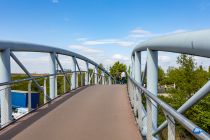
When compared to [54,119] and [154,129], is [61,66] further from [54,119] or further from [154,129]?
[154,129]

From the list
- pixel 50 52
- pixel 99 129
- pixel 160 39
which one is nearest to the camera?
pixel 160 39

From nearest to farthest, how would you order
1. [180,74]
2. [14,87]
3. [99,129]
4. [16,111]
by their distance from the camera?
[99,129] < [14,87] < [16,111] < [180,74]

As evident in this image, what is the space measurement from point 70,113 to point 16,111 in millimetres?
1272

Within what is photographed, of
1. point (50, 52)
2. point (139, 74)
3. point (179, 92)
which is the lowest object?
point (179, 92)

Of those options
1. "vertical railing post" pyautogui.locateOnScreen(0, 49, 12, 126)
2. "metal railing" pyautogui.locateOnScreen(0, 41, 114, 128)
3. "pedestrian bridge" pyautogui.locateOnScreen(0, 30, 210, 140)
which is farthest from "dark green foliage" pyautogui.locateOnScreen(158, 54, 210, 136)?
"vertical railing post" pyautogui.locateOnScreen(0, 49, 12, 126)

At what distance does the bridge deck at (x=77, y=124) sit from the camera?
19.1ft

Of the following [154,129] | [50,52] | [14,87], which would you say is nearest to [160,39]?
[154,129]

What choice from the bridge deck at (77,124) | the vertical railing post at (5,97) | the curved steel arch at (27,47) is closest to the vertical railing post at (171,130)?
the bridge deck at (77,124)

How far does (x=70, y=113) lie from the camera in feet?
27.0

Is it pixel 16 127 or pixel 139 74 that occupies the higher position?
pixel 139 74

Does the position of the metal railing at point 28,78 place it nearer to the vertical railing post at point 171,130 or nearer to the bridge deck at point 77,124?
the bridge deck at point 77,124

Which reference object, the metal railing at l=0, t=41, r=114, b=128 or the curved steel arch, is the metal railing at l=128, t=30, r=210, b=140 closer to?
the metal railing at l=0, t=41, r=114, b=128

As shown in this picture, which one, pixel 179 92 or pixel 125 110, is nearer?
pixel 125 110

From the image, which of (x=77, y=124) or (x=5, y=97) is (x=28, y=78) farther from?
(x=77, y=124)
